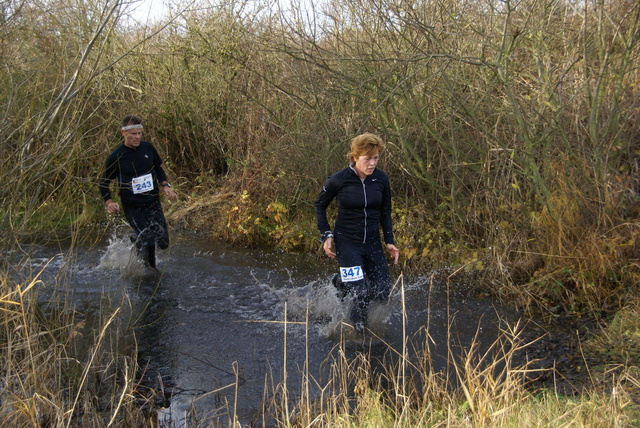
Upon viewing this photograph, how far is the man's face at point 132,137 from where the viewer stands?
7.34m

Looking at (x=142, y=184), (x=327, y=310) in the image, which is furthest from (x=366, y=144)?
(x=142, y=184)

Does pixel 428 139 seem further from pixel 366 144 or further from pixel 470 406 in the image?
pixel 470 406

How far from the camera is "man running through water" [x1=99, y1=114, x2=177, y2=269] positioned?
24.2ft

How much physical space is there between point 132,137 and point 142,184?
0.56m

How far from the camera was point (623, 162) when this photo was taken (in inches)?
290

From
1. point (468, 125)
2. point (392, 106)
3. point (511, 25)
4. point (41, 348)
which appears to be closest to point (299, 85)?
point (392, 106)

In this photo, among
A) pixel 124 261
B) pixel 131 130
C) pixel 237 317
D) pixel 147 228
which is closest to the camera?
pixel 237 317

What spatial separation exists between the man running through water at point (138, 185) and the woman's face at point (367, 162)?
2944mm

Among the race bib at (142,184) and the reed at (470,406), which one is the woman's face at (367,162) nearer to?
the reed at (470,406)

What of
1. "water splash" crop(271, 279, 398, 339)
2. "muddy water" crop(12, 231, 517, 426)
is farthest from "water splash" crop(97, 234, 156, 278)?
"water splash" crop(271, 279, 398, 339)

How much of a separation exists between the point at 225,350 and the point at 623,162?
485 cm

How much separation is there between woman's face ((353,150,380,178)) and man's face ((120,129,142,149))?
2.97 m

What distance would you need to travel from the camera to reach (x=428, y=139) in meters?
8.71

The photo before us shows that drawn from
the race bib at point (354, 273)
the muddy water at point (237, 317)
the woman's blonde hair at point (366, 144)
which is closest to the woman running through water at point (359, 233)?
the race bib at point (354, 273)
